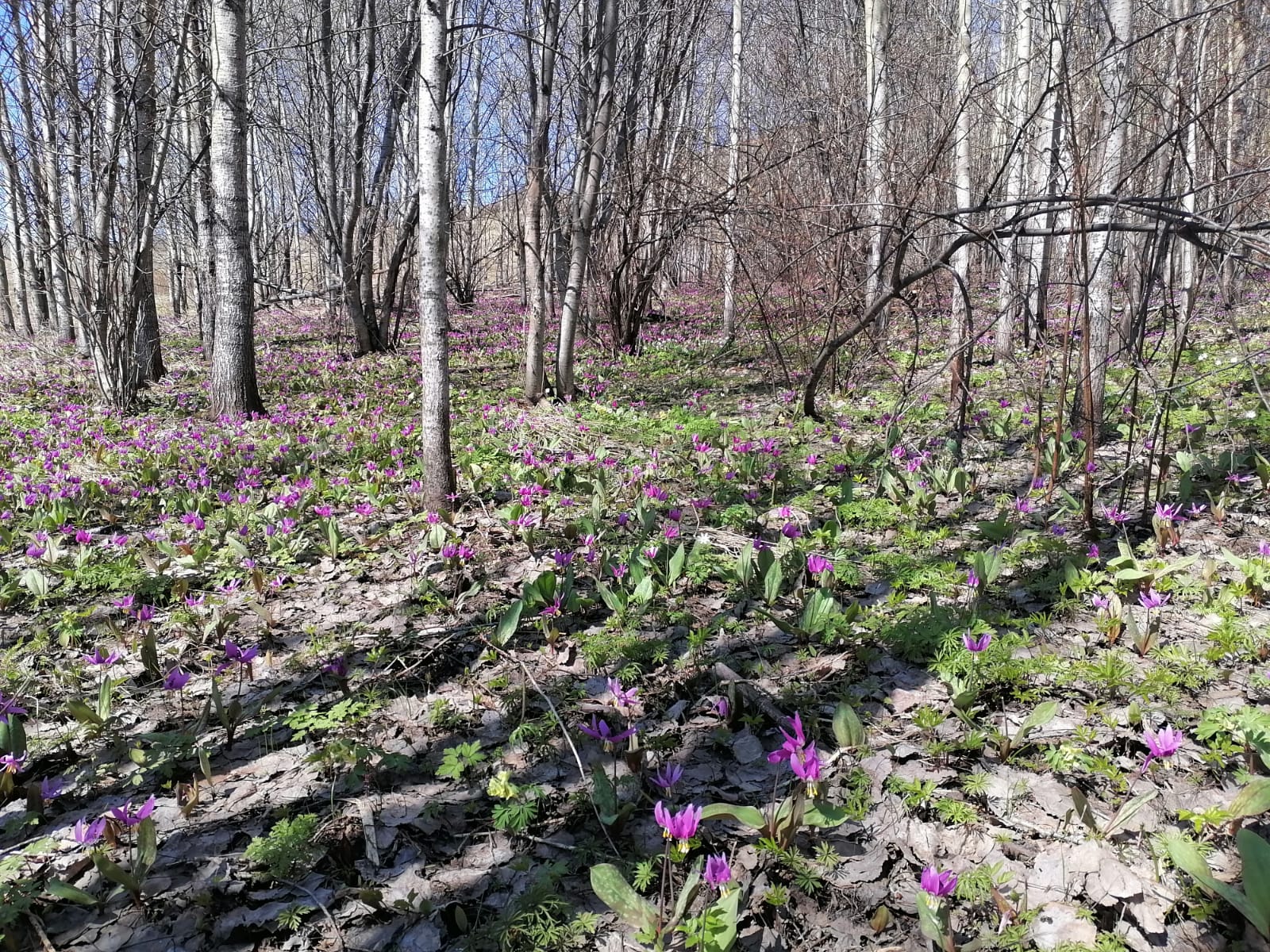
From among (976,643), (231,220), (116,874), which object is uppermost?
(231,220)

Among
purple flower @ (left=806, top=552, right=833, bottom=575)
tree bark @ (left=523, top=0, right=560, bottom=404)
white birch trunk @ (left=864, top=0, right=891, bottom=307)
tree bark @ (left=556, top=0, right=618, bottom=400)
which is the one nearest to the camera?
purple flower @ (left=806, top=552, right=833, bottom=575)

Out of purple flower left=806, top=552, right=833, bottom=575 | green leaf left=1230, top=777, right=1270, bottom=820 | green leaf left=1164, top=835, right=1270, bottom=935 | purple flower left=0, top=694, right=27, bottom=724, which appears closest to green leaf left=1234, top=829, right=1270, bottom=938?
green leaf left=1164, top=835, right=1270, bottom=935

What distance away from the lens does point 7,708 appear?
2.65m

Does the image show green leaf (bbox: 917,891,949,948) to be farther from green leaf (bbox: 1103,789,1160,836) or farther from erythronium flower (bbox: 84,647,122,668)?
erythronium flower (bbox: 84,647,122,668)

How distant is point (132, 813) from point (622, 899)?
1486 mm

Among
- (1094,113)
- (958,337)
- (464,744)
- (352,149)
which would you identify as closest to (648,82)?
(352,149)

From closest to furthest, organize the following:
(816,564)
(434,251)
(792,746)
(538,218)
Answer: (792,746), (816,564), (434,251), (538,218)

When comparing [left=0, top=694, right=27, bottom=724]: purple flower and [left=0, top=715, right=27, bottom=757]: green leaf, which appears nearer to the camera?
[left=0, top=715, right=27, bottom=757]: green leaf

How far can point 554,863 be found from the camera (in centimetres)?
201

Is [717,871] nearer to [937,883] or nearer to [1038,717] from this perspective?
[937,883]

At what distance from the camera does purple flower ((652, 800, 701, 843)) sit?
1.79m

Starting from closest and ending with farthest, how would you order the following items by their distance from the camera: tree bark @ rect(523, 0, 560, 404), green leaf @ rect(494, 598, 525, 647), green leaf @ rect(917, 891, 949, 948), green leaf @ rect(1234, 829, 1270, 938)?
green leaf @ rect(1234, 829, 1270, 938) → green leaf @ rect(917, 891, 949, 948) → green leaf @ rect(494, 598, 525, 647) → tree bark @ rect(523, 0, 560, 404)

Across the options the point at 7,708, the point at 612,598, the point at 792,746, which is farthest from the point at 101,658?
the point at 792,746

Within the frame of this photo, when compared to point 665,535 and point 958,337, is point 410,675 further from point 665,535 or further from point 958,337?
point 958,337
